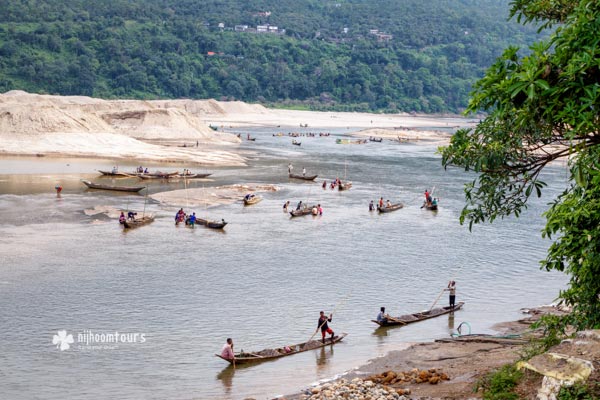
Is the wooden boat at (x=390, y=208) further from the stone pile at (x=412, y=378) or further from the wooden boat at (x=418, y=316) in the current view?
the stone pile at (x=412, y=378)

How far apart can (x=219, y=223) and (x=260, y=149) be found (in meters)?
52.7

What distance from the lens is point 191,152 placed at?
83375mm

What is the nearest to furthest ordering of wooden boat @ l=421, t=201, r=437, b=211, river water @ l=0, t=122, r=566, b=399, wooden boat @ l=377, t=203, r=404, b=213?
river water @ l=0, t=122, r=566, b=399 → wooden boat @ l=377, t=203, r=404, b=213 → wooden boat @ l=421, t=201, r=437, b=211

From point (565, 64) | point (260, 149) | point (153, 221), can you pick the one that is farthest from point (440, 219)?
point (260, 149)

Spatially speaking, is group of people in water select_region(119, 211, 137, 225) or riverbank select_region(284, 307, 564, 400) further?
group of people in water select_region(119, 211, 137, 225)

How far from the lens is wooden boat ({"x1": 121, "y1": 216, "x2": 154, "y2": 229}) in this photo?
4422 cm

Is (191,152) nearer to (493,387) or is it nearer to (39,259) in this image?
(39,259)

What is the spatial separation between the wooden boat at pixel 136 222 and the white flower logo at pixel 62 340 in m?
18.3

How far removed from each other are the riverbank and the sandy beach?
2136 inches

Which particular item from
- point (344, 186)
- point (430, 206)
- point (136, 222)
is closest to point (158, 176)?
point (344, 186)

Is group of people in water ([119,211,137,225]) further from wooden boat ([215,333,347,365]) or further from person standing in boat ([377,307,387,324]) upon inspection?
wooden boat ([215,333,347,365])

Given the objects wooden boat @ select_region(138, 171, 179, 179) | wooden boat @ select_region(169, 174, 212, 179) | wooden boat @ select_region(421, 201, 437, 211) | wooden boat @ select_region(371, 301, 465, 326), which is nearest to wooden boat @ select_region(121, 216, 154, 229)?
wooden boat @ select_region(138, 171, 179, 179)

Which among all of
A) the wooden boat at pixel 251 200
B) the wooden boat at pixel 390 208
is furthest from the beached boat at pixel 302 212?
the wooden boat at pixel 390 208

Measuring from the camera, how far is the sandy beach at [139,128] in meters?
78.0
